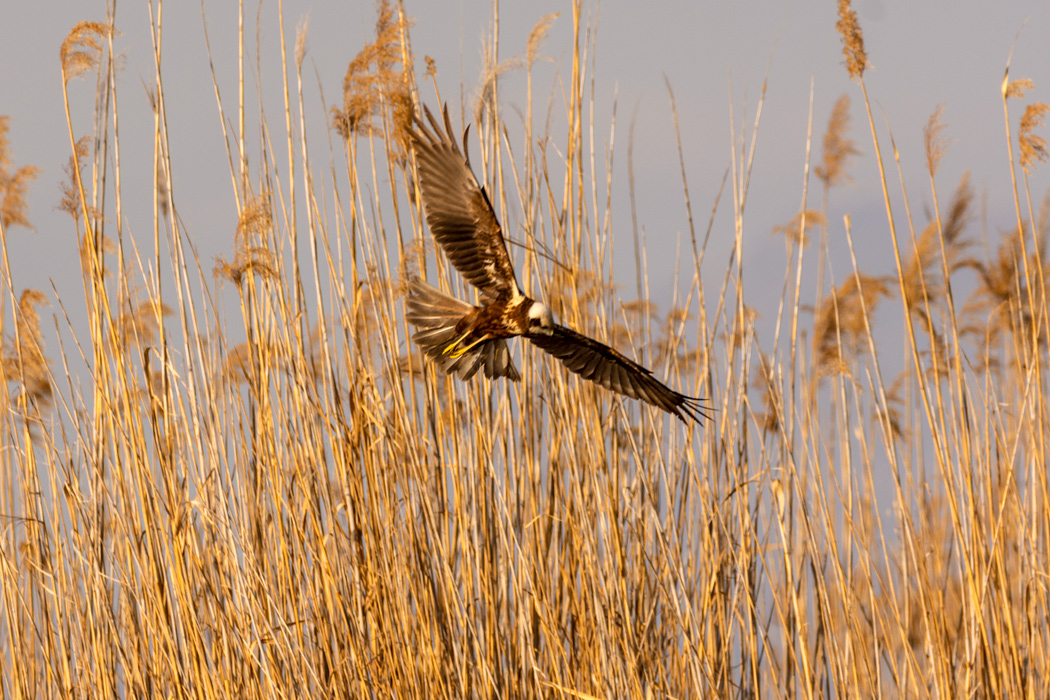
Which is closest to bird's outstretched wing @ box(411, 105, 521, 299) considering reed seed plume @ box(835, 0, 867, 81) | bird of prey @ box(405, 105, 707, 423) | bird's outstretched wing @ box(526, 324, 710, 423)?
bird of prey @ box(405, 105, 707, 423)

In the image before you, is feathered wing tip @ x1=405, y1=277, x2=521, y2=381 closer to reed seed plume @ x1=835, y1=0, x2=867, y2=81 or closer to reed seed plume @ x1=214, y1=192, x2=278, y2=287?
reed seed plume @ x1=214, y1=192, x2=278, y2=287

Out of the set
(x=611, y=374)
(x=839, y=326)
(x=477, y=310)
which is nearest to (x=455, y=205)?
(x=477, y=310)

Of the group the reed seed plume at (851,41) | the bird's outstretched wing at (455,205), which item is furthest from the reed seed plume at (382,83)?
the reed seed plume at (851,41)

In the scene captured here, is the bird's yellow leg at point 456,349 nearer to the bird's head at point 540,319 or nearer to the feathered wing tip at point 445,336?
the feathered wing tip at point 445,336

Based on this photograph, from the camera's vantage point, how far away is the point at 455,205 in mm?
1640

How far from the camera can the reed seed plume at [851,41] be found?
1609 millimetres

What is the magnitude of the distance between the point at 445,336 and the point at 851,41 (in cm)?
86

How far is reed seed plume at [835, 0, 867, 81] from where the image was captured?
5.28 ft

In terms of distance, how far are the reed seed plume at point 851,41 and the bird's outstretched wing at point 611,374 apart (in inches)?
24.3

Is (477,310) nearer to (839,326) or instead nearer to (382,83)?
(382,83)

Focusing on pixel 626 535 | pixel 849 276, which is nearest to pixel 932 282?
pixel 849 276

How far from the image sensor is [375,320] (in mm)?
1725

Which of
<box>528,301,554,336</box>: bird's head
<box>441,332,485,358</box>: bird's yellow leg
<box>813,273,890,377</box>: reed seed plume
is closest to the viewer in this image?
<box>528,301,554,336</box>: bird's head

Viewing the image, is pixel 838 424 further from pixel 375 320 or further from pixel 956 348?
pixel 375 320
